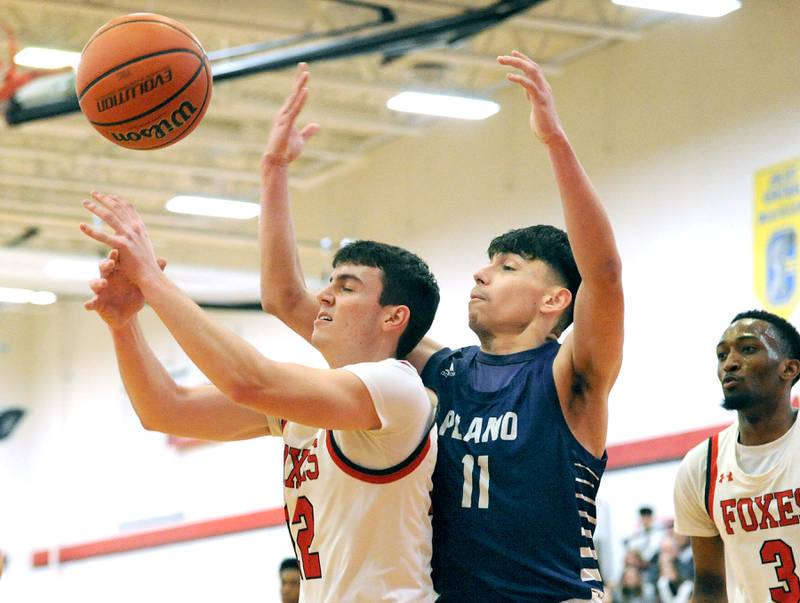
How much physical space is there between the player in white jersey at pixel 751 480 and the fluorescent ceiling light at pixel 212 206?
13486 mm

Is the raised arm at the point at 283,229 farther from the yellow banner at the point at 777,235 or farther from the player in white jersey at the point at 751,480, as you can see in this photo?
the yellow banner at the point at 777,235

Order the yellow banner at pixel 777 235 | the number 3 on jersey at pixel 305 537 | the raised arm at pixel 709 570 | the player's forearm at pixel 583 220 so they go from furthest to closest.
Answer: the yellow banner at pixel 777 235
the raised arm at pixel 709 570
the number 3 on jersey at pixel 305 537
the player's forearm at pixel 583 220

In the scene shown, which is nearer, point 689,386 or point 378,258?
point 378,258

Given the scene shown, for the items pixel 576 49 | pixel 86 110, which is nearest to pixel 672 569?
pixel 576 49

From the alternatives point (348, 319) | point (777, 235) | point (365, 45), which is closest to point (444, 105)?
point (365, 45)

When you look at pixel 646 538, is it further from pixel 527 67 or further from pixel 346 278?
pixel 527 67

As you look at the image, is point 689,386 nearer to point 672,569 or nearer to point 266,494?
point 672,569

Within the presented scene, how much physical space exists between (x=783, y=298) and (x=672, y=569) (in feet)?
8.42

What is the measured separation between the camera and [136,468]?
23578 millimetres

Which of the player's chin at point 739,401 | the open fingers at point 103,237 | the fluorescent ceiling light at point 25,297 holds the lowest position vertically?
the player's chin at point 739,401

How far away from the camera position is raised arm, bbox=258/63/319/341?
4.59m

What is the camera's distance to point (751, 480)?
18.4 ft

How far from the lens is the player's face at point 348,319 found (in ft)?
13.6

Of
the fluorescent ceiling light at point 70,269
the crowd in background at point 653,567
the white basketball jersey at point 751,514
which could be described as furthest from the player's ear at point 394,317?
the fluorescent ceiling light at point 70,269
